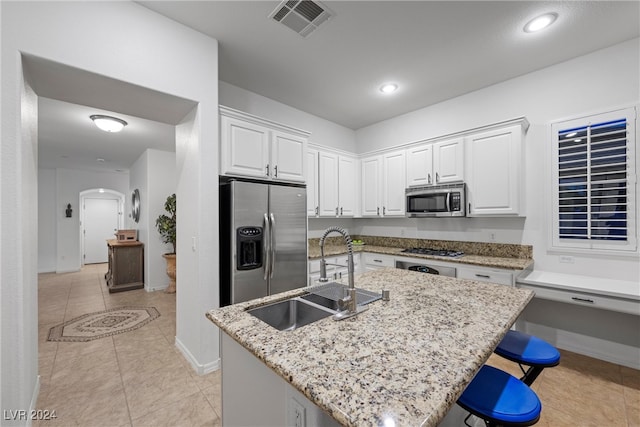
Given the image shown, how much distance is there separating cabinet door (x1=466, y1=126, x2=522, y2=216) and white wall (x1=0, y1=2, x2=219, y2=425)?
9.33 feet

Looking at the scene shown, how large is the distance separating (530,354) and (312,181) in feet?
9.53

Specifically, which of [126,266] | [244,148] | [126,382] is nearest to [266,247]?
[244,148]

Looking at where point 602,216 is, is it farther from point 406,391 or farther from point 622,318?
point 406,391

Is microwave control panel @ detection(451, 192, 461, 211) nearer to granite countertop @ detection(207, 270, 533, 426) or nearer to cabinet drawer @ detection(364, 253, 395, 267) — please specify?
cabinet drawer @ detection(364, 253, 395, 267)

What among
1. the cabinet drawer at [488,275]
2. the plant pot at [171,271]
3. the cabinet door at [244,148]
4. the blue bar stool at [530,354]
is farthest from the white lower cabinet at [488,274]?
the plant pot at [171,271]

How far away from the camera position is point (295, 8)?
2.04 m

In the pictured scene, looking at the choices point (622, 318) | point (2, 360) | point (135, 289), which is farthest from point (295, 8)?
point (135, 289)

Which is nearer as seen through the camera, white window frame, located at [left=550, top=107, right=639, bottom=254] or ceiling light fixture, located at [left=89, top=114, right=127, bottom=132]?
white window frame, located at [left=550, top=107, right=639, bottom=254]

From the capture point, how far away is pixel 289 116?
3879mm

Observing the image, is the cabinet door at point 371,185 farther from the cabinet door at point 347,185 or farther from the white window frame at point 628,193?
the white window frame at point 628,193

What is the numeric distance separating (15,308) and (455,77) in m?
4.23

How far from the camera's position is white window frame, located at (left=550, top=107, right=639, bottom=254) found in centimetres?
243

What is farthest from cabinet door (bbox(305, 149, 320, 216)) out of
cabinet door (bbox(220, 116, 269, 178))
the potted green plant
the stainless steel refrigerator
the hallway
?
the potted green plant

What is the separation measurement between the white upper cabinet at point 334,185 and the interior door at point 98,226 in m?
8.38
